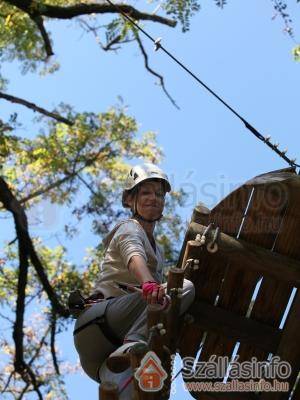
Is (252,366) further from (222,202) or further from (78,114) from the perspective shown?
(78,114)

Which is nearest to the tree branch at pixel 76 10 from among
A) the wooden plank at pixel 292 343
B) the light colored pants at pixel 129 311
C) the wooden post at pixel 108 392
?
the light colored pants at pixel 129 311

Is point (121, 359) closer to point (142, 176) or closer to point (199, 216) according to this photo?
point (199, 216)

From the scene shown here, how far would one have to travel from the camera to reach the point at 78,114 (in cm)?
1227

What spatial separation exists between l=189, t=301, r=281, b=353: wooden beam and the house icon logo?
0.82 metres

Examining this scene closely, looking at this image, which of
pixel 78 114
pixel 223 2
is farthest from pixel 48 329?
pixel 223 2

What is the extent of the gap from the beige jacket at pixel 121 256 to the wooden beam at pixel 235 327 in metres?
0.36

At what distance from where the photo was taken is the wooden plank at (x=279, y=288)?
3719 mm

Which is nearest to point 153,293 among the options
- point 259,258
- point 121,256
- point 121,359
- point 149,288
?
point 149,288

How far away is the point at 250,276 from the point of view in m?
3.87

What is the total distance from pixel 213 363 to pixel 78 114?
895 centimetres

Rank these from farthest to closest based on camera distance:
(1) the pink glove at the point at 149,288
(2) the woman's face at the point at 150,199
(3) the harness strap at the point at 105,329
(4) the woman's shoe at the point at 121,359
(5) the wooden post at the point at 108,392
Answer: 1. (2) the woman's face at the point at 150,199
2. (3) the harness strap at the point at 105,329
3. (1) the pink glove at the point at 149,288
4. (4) the woman's shoe at the point at 121,359
5. (5) the wooden post at the point at 108,392

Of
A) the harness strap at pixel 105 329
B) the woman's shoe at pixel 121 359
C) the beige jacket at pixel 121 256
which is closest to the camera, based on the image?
the woman's shoe at pixel 121 359

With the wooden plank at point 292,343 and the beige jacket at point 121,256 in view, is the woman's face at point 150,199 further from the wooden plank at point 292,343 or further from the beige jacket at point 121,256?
the wooden plank at point 292,343

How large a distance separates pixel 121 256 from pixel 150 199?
0.55 metres
